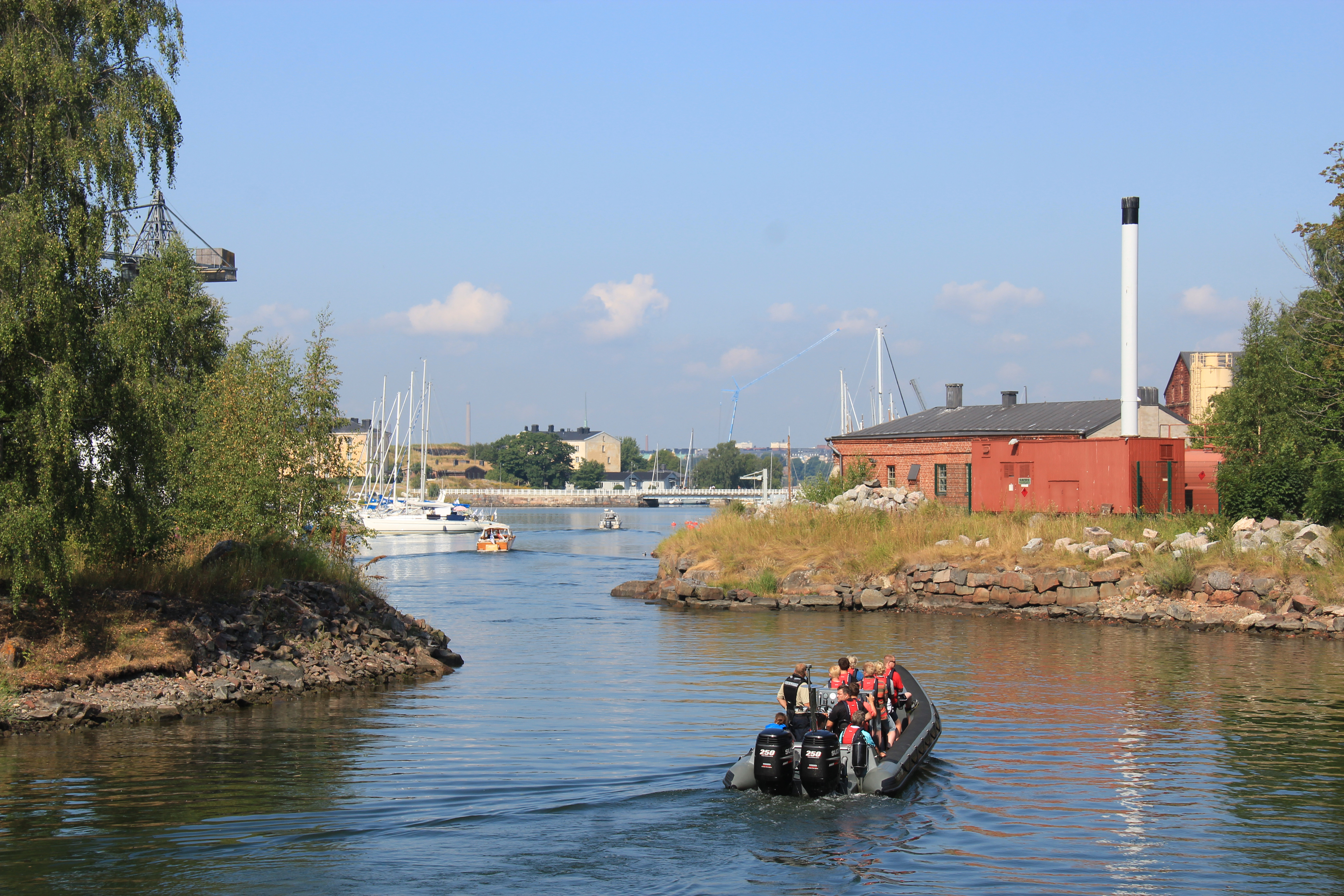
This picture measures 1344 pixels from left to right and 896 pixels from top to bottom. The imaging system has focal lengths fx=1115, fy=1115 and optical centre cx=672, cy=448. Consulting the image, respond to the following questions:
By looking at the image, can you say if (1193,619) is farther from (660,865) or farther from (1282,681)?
(660,865)

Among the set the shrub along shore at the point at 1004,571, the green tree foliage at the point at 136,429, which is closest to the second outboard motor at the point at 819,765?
the green tree foliage at the point at 136,429

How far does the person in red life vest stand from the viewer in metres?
16.1

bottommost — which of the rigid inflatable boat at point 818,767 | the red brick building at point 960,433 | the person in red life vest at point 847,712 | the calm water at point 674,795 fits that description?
the calm water at point 674,795

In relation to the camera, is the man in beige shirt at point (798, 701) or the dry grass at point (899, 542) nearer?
the man in beige shirt at point (798, 701)

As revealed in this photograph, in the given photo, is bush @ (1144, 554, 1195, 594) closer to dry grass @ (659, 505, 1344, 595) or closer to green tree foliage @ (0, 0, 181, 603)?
dry grass @ (659, 505, 1344, 595)

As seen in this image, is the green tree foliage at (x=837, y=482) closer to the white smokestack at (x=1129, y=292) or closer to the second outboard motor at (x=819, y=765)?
the white smokestack at (x=1129, y=292)

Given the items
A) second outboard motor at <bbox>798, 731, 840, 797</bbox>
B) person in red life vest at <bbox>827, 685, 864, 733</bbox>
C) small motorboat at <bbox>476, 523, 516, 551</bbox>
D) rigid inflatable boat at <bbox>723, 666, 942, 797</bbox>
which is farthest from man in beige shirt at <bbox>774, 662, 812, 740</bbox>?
small motorboat at <bbox>476, 523, 516, 551</bbox>

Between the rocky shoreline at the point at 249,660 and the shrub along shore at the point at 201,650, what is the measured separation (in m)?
0.02

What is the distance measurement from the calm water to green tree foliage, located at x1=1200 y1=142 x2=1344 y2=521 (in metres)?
10.9

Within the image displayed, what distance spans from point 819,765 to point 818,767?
37 millimetres

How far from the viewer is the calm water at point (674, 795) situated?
40.0ft

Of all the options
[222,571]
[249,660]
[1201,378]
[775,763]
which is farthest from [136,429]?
[1201,378]

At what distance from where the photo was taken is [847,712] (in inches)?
635

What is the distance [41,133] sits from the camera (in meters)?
18.1
